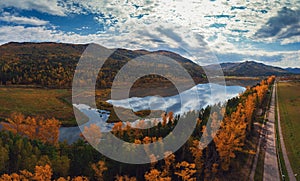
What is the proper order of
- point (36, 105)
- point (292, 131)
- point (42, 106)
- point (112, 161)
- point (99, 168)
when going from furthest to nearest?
point (36, 105)
point (42, 106)
point (292, 131)
point (112, 161)
point (99, 168)

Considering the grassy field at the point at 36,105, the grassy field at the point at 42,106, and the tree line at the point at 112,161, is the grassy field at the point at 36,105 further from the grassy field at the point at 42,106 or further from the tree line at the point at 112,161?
the tree line at the point at 112,161

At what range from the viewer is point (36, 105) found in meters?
88.8

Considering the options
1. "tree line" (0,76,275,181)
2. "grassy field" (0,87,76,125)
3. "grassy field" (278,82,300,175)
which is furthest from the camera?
"grassy field" (0,87,76,125)

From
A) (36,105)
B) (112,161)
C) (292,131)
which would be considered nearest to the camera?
(112,161)

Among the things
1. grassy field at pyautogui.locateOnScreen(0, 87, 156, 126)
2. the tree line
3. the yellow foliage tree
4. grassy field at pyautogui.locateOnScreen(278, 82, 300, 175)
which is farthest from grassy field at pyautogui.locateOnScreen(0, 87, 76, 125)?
grassy field at pyautogui.locateOnScreen(278, 82, 300, 175)

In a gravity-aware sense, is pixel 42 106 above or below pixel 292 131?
above

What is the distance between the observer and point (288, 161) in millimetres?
46219

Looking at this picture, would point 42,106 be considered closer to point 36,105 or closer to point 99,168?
point 36,105

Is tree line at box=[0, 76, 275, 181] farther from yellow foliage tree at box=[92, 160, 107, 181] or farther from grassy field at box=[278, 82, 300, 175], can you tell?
grassy field at box=[278, 82, 300, 175]

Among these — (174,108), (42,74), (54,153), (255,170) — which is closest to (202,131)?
(255,170)

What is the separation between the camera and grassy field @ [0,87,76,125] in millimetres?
77062

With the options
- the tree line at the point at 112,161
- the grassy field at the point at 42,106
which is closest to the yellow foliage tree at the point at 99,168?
the tree line at the point at 112,161

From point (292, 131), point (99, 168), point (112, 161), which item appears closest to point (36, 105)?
point (112, 161)

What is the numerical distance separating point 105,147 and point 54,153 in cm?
672
